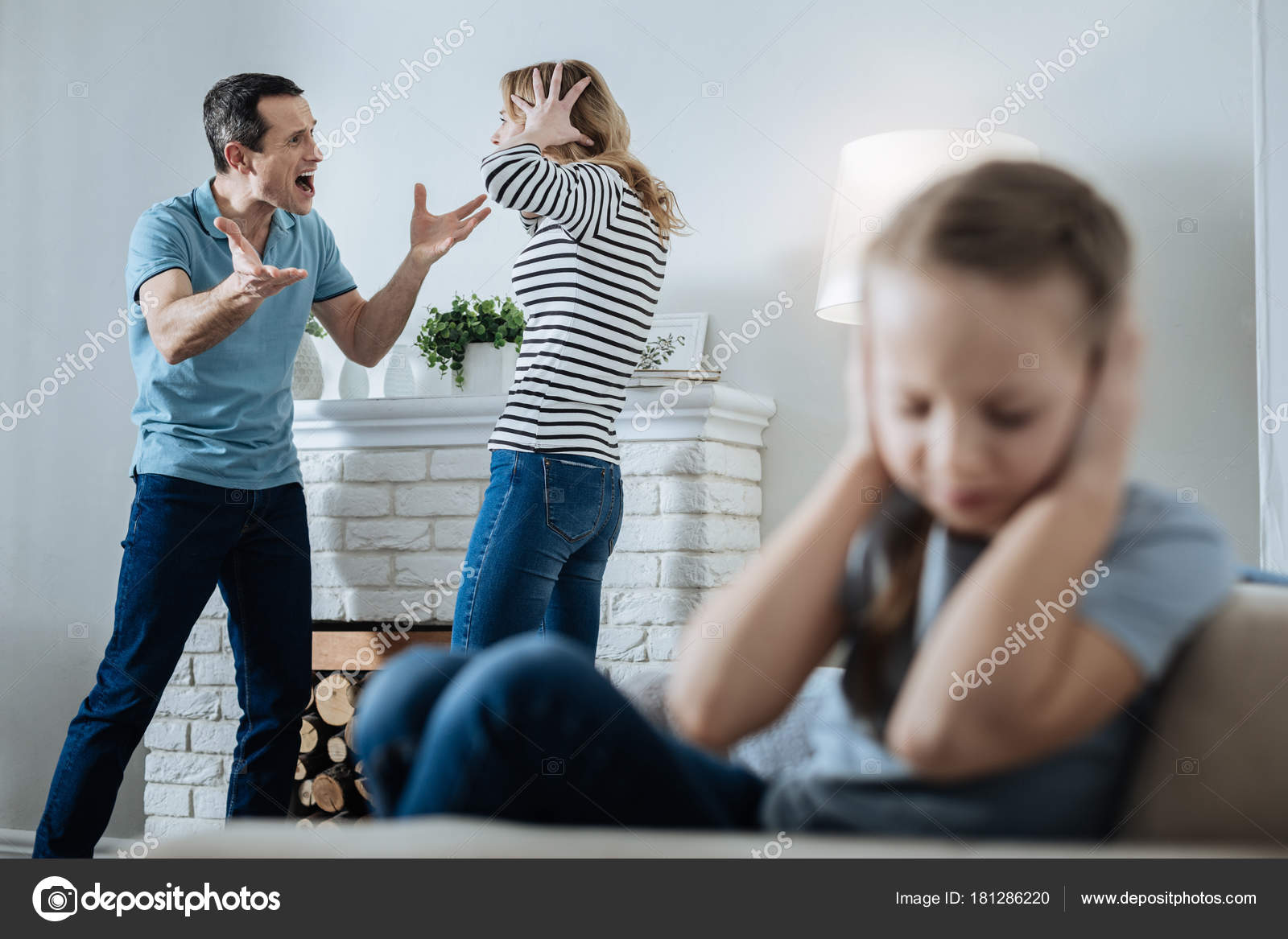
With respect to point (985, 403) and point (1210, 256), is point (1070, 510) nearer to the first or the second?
point (985, 403)

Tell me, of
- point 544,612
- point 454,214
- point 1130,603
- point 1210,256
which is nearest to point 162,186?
point 454,214

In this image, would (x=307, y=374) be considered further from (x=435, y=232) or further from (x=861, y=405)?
(x=861, y=405)

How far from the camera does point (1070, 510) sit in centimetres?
38

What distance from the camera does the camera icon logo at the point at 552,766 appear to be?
445 mm

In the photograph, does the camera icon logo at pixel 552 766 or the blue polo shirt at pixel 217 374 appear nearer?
the camera icon logo at pixel 552 766

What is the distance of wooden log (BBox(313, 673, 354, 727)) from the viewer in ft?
5.62

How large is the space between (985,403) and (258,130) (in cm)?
137

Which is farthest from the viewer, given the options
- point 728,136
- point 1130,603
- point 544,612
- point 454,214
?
point 728,136

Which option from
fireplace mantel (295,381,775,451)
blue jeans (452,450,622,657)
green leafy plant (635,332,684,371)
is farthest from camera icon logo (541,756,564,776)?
green leafy plant (635,332,684,371)

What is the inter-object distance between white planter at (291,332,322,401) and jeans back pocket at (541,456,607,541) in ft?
3.03

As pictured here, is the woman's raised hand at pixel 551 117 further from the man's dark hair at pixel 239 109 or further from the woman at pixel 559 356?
the man's dark hair at pixel 239 109
